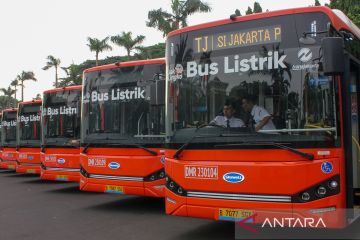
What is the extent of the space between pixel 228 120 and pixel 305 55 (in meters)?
1.27

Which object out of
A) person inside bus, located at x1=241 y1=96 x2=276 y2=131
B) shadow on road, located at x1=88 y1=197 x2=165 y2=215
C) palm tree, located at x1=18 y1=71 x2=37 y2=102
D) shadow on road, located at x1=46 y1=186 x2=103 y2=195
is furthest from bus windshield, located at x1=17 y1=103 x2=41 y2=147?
palm tree, located at x1=18 y1=71 x2=37 y2=102

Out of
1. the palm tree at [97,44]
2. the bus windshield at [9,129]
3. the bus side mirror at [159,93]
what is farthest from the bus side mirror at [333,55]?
the palm tree at [97,44]

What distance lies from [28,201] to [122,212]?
3239 millimetres

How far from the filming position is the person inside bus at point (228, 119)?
6.02m

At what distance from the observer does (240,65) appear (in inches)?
241

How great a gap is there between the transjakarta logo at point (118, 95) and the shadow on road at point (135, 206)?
2336mm

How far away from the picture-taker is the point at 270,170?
5.73 meters

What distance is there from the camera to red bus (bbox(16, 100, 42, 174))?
15570mm

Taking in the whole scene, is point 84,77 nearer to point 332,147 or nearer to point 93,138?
point 93,138

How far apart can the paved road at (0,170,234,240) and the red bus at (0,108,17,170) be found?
5195mm

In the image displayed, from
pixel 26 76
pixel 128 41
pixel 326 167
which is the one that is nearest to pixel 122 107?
pixel 326 167

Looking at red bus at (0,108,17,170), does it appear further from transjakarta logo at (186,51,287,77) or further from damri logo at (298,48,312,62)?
damri logo at (298,48,312,62)

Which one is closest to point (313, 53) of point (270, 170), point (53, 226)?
point (270, 170)

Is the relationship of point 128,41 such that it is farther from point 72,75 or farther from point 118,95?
point 118,95
